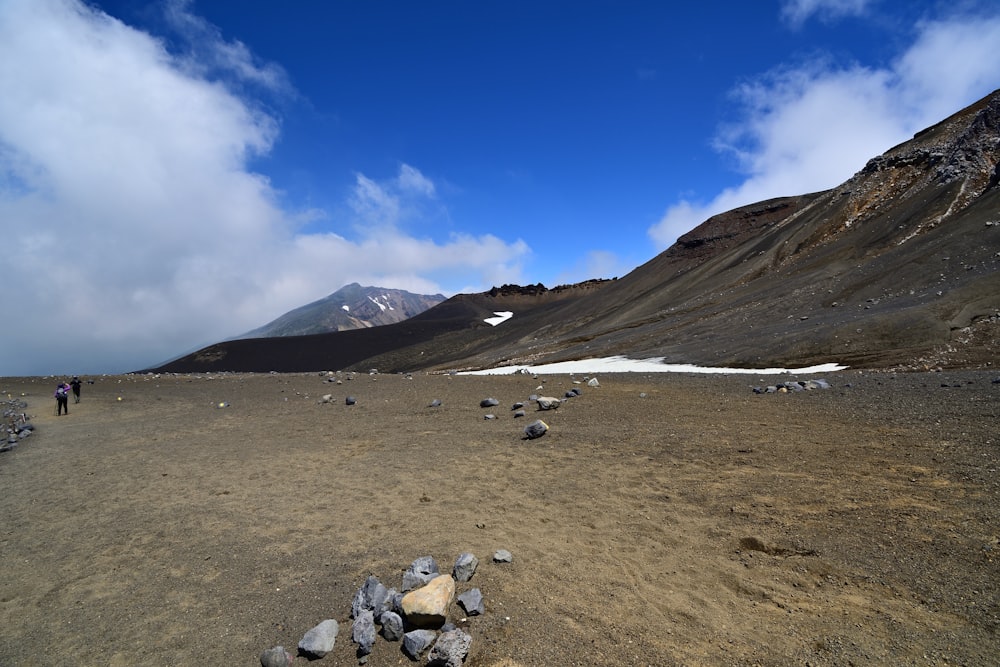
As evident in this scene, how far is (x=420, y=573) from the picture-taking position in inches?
186

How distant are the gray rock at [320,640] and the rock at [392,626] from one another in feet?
1.46

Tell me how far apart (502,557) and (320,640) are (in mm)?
1910

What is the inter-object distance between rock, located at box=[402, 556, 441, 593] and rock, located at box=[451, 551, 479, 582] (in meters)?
0.22

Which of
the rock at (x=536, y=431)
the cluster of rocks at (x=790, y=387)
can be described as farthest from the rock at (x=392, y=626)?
the cluster of rocks at (x=790, y=387)

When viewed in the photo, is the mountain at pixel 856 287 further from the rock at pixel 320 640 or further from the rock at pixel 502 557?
the rock at pixel 320 640

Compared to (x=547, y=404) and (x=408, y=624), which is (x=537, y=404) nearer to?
(x=547, y=404)

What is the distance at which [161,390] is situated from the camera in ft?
89.9

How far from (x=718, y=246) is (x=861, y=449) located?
2908 inches

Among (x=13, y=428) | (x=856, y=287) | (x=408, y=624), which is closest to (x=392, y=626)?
(x=408, y=624)

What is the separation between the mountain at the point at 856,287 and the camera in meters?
18.3

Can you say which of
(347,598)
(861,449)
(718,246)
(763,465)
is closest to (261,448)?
(347,598)

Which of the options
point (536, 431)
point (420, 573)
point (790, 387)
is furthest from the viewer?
point (790, 387)

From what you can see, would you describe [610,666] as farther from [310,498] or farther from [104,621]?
[310,498]

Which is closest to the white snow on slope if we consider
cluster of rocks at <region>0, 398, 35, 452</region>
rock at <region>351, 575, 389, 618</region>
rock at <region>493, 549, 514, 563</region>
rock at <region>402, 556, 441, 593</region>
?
rock at <region>493, 549, 514, 563</region>
